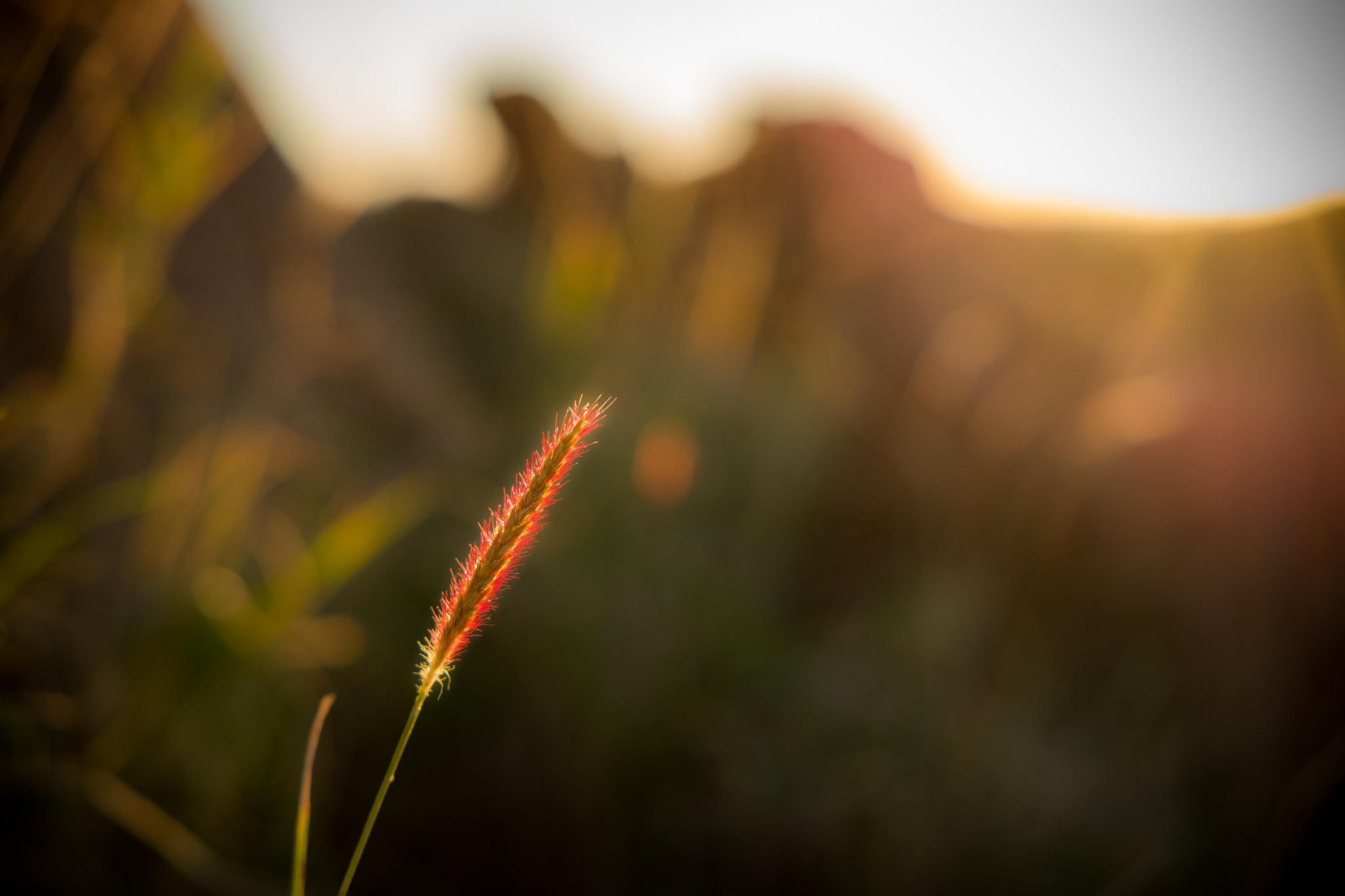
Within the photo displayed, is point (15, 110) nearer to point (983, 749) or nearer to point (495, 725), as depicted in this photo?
point (495, 725)

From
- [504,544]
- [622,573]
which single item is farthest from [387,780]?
[622,573]

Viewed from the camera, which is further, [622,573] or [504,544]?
[622,573]

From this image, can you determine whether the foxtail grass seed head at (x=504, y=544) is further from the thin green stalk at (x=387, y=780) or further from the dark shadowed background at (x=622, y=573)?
the dark shadowed background at (x=622, y=573)

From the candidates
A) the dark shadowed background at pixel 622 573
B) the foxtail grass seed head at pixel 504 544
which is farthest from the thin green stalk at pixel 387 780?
the dark shadowed background at pixel 622 573

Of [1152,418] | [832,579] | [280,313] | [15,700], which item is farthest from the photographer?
[832,579]

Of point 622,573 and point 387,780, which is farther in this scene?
point 622,573

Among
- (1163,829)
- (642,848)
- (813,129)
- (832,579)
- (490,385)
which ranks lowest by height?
(642,848)

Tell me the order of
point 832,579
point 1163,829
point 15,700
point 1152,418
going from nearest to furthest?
point 15,700 < point 1163,829 < point 1152,418 < point 832,579

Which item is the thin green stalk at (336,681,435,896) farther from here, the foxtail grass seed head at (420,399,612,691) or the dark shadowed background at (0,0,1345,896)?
the dark shadowed background at (0,0,1345,896)

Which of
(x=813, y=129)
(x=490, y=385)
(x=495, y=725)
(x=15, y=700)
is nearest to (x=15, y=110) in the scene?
(x=15, y=700)

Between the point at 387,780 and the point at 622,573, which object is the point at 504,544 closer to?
the point at 387,780
